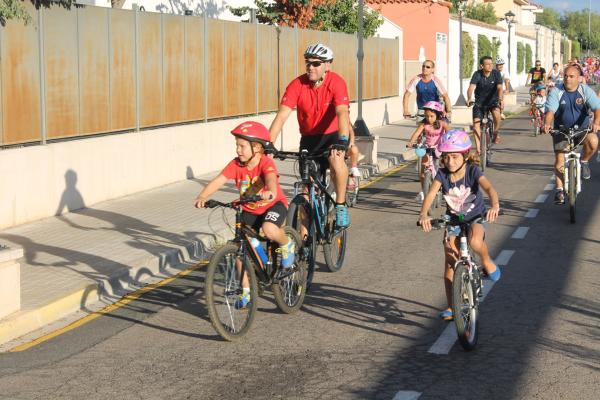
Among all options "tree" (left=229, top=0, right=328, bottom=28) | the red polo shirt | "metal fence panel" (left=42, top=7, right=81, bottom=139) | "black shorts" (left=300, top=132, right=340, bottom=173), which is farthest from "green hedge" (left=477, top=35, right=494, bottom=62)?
the red polo shirt

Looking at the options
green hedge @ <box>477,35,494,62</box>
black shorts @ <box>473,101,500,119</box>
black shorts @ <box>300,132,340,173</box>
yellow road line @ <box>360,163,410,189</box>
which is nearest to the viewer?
black shorts @ <box>300,132,340,173</box>

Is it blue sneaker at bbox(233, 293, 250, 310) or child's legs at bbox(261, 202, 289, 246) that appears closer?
blue sneaker at bbox(233, 293, 250, 310)

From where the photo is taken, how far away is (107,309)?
30.2 feet

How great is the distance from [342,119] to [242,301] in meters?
2.89

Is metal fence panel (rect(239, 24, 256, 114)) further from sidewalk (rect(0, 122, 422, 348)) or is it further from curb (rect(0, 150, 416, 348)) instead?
curb (rect(0, 150, 416, 348))

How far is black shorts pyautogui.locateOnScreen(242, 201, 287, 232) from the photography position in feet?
27.5

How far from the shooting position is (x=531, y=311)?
8.78 m

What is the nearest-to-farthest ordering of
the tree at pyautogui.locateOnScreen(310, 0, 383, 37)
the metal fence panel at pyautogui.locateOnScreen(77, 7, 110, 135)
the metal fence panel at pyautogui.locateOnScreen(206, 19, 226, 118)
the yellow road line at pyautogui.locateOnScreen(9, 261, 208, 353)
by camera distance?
1. the yellow road line at pyautogui.locateOnScreen(9, 261, 208, 353)
2. the metal fence panel at pyautogui.locateOnScreen(77, 7, 110, 135)
3. the metal fence panel at pyautogui.locateOnScreen(206, 19, 226, 118)
4. the tree at pyautogui.locateOnScreen(310, 0, 383, 37)

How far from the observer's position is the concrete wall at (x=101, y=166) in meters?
13.2

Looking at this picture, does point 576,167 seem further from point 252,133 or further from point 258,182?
point 252,133

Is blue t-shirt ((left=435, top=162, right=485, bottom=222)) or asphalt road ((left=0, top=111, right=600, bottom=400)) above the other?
blue t-shirt ((left=435, top=162, right=485, bottom=222))

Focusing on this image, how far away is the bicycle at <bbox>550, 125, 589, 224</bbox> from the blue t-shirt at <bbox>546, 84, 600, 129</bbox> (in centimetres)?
11

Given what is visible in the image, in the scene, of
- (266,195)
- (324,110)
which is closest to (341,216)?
(324,110)

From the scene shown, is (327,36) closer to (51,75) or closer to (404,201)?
(404,201)
